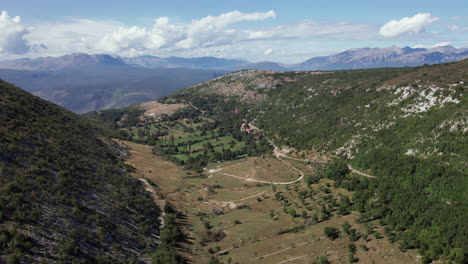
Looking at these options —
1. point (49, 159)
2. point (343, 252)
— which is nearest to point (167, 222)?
point (49, 159)

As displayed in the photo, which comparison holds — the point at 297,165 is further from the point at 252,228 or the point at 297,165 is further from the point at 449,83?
the point at 449,83

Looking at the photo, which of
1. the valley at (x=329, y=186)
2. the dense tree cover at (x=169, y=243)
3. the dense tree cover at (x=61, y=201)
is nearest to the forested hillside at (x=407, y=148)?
the valley at (x=329, y=186)

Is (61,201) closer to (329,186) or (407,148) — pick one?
(329,186)

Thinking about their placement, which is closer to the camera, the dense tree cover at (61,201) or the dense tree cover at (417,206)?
the dense tree cover at (61,201)

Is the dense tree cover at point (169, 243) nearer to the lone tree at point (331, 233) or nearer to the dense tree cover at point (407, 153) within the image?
the lone tree at point (331, 233)

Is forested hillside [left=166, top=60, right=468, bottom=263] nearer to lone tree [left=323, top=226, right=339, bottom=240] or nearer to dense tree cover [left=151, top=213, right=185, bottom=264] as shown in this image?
lone tree [left=323, top=226, right=339, bottom=240]

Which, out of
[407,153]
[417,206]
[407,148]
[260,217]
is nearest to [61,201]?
[260,217]
